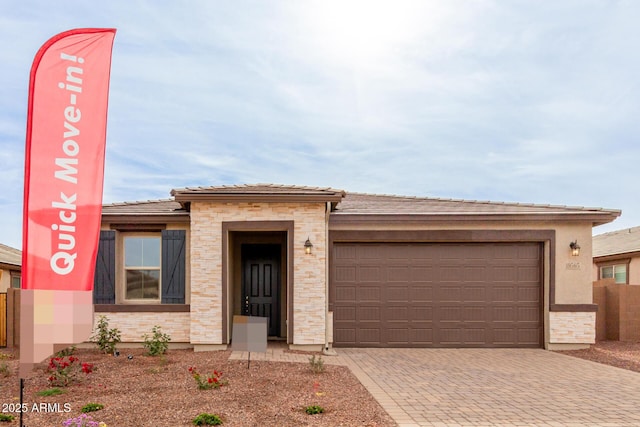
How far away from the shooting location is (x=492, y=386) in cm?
783

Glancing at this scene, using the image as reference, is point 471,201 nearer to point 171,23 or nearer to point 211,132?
point 171,23

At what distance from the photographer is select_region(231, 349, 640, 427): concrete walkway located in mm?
6180

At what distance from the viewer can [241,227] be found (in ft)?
35.2

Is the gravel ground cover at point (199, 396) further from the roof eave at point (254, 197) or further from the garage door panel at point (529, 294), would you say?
the garage door panel at point (529, 294)

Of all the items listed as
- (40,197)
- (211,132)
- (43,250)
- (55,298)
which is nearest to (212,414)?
(55,298)

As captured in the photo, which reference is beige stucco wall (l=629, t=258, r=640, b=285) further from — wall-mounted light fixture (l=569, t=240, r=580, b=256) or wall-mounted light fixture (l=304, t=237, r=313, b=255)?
wall-mounted light fixture (l=304, t=237, r=313, b=255)

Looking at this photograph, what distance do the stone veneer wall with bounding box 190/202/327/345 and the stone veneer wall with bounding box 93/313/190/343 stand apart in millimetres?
760

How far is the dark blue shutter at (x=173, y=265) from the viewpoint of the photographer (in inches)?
445

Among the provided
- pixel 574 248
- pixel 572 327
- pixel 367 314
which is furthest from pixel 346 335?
pixel 574 248

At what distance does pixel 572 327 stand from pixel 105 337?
35.5 feet

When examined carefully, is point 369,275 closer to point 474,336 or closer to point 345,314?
point 345,314

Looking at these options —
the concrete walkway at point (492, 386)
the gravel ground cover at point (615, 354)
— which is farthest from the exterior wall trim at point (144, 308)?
the gravel ground cover at point (615, 354)

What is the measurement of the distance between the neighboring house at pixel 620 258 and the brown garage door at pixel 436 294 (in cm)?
829

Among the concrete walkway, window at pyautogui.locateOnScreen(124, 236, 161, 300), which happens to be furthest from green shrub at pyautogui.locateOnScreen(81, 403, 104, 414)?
window at pyautogui.locateOnScreen(124, 236, 161, 300)
